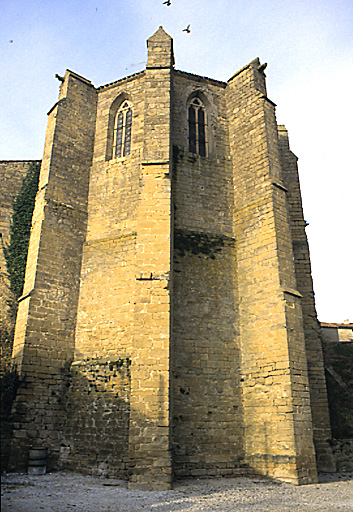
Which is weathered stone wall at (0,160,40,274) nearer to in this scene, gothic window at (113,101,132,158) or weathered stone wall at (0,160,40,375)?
weathered stone wall at (0,160,40,375)

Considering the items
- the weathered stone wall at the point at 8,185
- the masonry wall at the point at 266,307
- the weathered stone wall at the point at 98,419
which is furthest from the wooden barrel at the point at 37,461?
the weathered stone wall at the point at 8,185

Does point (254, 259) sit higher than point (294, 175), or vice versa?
point (294, 175)

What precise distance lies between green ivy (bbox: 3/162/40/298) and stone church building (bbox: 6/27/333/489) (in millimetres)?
966

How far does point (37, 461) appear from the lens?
31.8 feet

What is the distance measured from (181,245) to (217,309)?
205 cm

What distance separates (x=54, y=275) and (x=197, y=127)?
6.80 meters

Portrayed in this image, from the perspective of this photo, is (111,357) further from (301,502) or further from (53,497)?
(301,502)

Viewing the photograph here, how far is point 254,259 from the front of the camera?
11797 mm

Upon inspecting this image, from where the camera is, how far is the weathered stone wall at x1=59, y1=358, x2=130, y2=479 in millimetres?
9664

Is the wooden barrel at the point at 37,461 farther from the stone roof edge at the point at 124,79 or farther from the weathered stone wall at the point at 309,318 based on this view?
the stone roof edge at the point at 124,79

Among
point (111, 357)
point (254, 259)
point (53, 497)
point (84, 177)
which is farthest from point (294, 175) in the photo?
point (53, 497)

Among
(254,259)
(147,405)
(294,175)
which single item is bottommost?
(147,405)

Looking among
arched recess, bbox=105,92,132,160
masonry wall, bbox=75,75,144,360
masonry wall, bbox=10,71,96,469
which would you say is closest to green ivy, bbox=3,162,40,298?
masonry wall, bbox=10,71,96,469

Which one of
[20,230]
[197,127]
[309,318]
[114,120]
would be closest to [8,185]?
[20,230]
